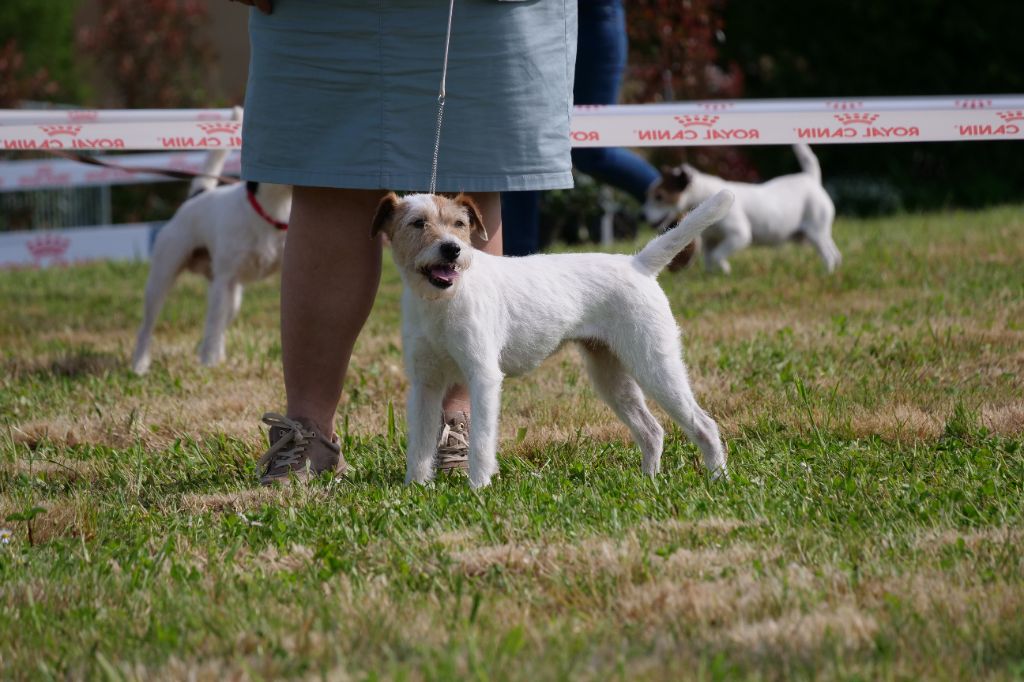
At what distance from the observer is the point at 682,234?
348 cm

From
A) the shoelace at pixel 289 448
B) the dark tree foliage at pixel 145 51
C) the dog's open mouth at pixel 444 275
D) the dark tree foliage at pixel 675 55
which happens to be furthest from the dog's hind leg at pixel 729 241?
the dark tree foliage at pixel 145 51

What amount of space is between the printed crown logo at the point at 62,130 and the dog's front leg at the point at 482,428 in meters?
2.74

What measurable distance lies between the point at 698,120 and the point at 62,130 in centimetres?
274

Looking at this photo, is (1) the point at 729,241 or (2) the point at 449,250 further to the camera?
(1) the point at 729,241

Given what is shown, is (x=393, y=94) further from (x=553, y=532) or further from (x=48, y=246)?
(x=48, y=246)

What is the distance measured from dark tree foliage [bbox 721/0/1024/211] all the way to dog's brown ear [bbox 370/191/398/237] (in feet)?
38.7

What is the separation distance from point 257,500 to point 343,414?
1189 mm

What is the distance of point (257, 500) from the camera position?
3.35 metres

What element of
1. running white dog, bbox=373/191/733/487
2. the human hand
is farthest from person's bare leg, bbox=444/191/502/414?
the human hand

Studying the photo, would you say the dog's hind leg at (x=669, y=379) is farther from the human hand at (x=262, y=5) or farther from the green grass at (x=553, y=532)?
the human hand at (x=262, y=5)

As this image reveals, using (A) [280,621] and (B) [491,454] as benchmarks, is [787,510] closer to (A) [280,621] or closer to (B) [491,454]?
(B) [491,454]

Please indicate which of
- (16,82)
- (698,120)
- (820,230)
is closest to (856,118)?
(698,120)

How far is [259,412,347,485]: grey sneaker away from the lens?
140 inches

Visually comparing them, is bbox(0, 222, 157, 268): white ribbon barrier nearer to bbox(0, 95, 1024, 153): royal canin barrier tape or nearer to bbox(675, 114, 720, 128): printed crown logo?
bbox(0, 95, 1024, 153): royal canin barrier tape
